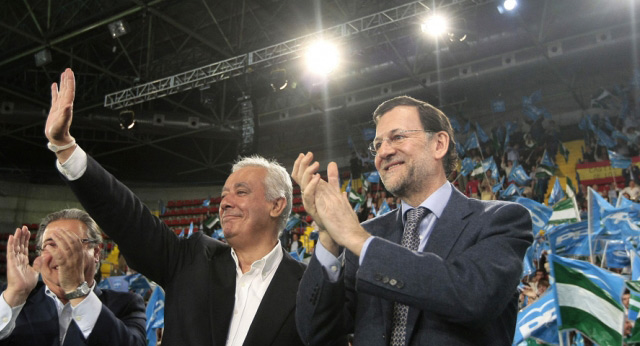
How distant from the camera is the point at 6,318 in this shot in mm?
1713

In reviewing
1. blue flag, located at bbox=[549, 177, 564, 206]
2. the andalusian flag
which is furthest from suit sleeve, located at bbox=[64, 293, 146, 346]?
blue flag, located at bbox=[549, 177, 564, 206]

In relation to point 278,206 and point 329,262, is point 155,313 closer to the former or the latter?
point 278,206

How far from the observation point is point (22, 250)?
1812mm

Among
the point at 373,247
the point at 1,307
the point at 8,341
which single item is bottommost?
the point at 8,341

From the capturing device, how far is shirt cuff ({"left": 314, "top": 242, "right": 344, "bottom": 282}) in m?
1.35

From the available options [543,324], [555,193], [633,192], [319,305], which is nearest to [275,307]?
[319,305]

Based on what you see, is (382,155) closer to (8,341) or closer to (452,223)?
(452,223)

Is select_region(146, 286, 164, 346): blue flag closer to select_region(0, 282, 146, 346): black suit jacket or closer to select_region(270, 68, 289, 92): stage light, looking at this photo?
select_region(0, 282, 146, 346): black suit jacket

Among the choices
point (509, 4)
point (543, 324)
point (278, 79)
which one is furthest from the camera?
point (278, 79)

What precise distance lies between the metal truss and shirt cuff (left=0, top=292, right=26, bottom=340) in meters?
5.98

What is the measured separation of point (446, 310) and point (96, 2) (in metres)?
9.18

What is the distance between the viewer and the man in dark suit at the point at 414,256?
1.14 m

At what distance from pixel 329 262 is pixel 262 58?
7.16 meters

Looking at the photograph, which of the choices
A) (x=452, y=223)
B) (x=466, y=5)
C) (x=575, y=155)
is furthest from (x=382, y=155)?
(x=575, y=155)
